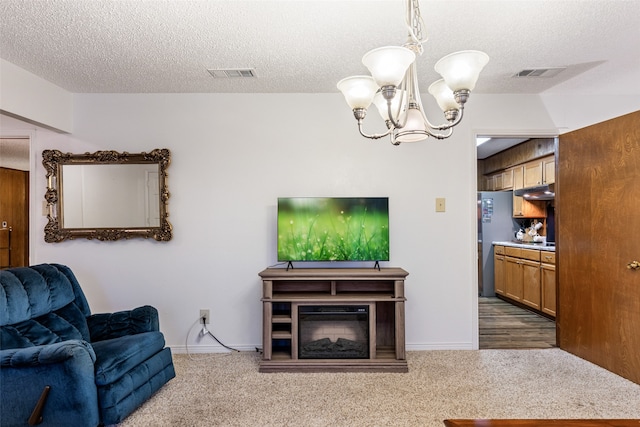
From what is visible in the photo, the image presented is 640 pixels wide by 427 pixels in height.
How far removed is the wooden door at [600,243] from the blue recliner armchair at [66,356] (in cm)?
332

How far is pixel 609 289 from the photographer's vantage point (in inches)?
110

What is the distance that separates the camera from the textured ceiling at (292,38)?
1.99m

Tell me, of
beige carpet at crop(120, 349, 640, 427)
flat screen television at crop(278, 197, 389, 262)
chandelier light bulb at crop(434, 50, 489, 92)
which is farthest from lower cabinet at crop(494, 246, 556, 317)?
chandelier light bulb at crop(434, 50, 489, 92)

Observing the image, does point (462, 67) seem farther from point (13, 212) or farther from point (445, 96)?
point (13, 212)

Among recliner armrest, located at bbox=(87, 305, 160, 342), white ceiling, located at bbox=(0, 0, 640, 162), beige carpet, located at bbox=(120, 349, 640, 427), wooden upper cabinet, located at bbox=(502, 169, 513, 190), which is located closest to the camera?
white ceiling, located at bbox=(0, 0, 640, 162)

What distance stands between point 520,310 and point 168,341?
430 cm

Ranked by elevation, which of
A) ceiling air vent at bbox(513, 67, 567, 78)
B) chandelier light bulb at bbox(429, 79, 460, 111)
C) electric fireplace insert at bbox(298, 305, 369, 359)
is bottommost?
electric fireplace insert at bbox(298, 305, 369, 359)

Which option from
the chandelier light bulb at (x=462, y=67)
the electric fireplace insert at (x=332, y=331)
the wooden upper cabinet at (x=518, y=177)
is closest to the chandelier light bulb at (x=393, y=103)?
the chandelier light bulb at (x=462, y=67)

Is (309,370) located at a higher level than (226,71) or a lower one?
lower

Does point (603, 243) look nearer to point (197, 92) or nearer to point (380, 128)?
point (380, 128)

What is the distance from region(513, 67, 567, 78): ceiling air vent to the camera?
279 cm

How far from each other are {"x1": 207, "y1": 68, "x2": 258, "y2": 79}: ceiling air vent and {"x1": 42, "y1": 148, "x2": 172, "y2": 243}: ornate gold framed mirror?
88 centimetres

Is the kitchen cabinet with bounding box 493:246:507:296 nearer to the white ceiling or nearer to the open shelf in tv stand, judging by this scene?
the white ceiling

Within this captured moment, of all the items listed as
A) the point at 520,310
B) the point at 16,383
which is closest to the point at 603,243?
the point at 520,310
